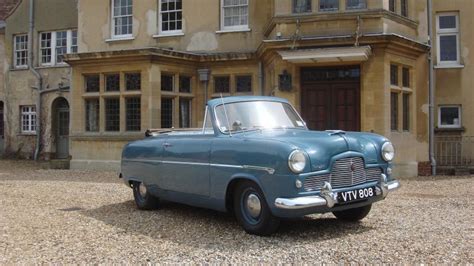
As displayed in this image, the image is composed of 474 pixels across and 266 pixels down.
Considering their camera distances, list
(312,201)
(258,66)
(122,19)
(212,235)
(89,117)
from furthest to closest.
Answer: (122,19) → (89,117) → (258,66) → (212,235) → (312,201)

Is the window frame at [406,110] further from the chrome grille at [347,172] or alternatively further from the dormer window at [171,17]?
the chrome grille at [347,172]

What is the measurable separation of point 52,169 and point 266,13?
886cm

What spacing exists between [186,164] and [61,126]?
17080 millimetres

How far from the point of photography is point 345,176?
5.62 m

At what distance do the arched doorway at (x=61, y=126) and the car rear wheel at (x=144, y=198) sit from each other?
14.7m

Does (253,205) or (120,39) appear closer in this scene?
(253,205)

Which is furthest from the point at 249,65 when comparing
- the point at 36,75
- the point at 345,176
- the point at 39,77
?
the point at 36,75

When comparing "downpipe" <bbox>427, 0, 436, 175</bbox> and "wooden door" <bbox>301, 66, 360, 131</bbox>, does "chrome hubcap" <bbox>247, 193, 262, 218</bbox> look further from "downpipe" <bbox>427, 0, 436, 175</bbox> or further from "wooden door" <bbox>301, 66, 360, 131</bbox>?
"downpipe" <bbox>427, 0, 436, 175</bbox>

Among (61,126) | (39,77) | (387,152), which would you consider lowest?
(387,152)

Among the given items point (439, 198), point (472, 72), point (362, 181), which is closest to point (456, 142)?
point (472, 72)

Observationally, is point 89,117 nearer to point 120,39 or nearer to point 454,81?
point 120,39

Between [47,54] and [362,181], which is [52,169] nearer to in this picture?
[47,54]

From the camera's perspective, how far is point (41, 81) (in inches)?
864

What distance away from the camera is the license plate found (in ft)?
18.0
